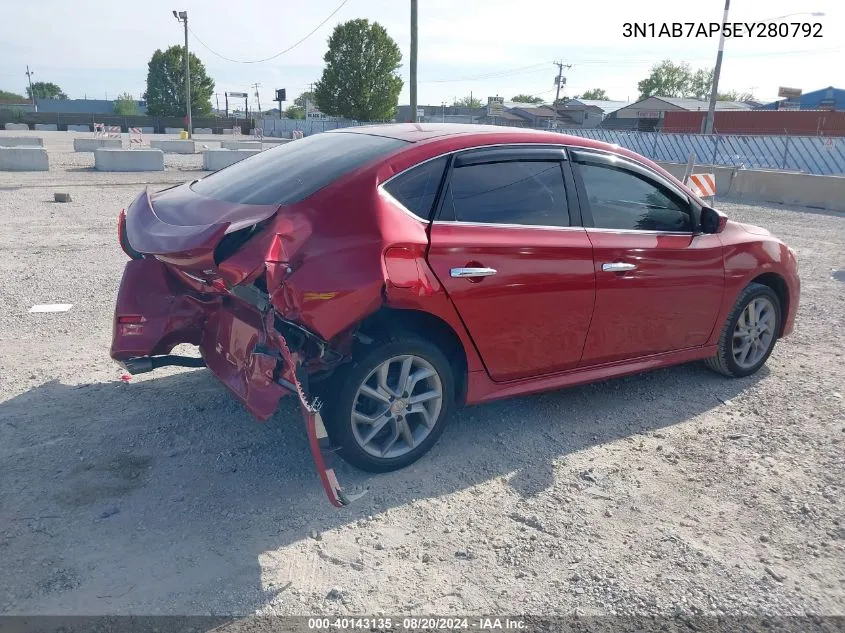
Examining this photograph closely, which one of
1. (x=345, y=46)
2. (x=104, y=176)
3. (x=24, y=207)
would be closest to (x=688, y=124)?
(x=345, y=46)

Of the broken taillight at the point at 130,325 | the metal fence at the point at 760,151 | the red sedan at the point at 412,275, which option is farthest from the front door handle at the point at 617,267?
the metal fence at the point at 760,151

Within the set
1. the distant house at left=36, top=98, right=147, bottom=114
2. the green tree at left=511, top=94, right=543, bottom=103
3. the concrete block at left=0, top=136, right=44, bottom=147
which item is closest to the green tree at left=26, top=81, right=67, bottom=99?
the distant house at left=36, top=98, right=147, bottom=114

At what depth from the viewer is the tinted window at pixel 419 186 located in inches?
140

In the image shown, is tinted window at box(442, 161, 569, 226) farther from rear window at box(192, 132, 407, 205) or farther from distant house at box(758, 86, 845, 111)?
distant house at box(758, 86, 845, 111)

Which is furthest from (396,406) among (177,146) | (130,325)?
(177,146)

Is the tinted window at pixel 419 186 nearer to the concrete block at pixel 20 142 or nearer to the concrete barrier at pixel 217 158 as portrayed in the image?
the concrete barrier at pixel 217 158

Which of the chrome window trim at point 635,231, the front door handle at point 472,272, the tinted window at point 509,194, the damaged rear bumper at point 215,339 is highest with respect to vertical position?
the tinted window at point 509,194

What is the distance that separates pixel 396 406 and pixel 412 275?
706 mm

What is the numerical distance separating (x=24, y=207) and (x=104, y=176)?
7211 mm

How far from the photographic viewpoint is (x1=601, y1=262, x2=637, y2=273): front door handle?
4.14m

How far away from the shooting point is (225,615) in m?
2.67

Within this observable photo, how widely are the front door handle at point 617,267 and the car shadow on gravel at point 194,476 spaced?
0.99m

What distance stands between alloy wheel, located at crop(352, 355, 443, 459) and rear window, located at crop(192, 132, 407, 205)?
1.00m

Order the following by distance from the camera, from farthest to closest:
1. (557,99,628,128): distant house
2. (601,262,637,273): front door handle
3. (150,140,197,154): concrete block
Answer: (557,99,628,128): distant house
(150,140,197,154): concrete block
(601,262,637,273): front door handle
